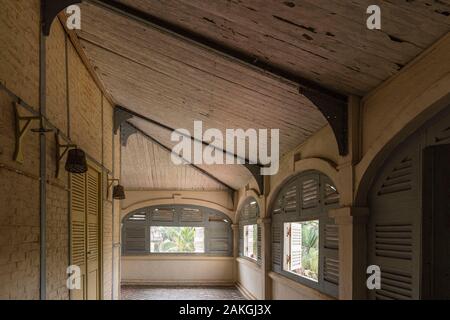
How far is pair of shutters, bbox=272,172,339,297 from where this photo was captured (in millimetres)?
4670

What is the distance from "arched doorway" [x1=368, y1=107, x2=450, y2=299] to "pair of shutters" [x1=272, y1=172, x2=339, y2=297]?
1.24 m

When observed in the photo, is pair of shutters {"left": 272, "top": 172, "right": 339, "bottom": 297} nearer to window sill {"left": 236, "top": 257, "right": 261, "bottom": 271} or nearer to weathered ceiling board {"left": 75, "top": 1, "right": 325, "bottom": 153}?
weathered ceiling board {"left": 75, "top": 1, "right": 325, "bottom": 153}

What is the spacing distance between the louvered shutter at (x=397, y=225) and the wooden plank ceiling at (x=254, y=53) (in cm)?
75

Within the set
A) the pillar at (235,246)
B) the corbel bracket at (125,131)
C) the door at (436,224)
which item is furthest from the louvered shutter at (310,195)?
the pillar at (235,246)

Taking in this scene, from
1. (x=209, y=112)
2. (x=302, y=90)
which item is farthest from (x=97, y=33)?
(x=302, y=90)

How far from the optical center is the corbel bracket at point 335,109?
3.97 metres

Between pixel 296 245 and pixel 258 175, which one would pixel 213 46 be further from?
pixel 258 175

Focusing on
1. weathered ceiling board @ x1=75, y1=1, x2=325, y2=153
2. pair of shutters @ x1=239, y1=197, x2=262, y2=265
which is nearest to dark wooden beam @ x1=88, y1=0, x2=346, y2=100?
weathered ceiling board @ x1=75, y1=1, x2=325, y2=153

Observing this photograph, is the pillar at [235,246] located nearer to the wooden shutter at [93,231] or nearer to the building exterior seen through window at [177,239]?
the building exterior seen through window at [177,239]

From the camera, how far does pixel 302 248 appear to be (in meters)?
6.28

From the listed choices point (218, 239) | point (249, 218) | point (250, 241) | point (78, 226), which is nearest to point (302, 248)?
A: point (78, 226)

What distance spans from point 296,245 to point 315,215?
1.49 m

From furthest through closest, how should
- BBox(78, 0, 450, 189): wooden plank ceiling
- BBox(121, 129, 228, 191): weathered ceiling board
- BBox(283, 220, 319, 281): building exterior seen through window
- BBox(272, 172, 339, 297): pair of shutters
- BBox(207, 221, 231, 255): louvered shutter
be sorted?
BBox(207, 221, 231, 255): louvered shutter
BBox(121, 129, 228, 191): weathered ceiling board
BBox(283, 220, 319, 281): building exterior seen through window
BBox(272, 172, 339, 297): pair of shutters
BBox(78, 0, 450, 189): wooden plank ceiling
